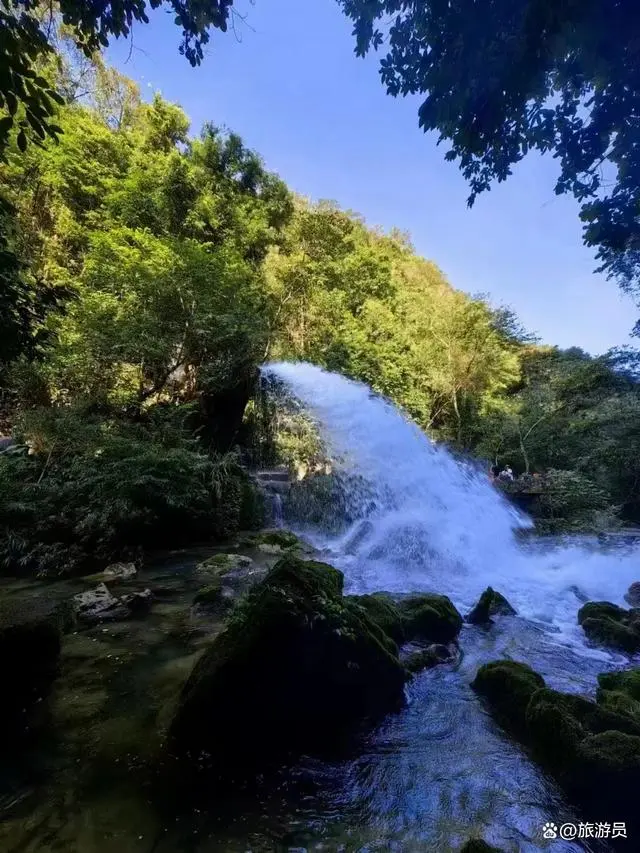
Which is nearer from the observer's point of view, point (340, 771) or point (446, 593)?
point (340, 771)

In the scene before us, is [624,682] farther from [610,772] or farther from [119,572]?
[119,572]

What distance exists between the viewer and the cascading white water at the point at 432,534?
329 inches

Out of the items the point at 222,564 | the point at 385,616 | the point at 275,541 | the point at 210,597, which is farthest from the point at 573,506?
the point at 210,597

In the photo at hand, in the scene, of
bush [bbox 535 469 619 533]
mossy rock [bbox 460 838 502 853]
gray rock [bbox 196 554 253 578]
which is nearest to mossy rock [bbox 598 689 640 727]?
mossy rock [bbox 460 838 502 853]

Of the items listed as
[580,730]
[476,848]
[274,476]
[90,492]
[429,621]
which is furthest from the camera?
[274,476]

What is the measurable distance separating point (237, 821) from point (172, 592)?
4.43 meters

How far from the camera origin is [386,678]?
382cm

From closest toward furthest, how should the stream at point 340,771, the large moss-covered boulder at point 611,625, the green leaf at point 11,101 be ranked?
the green leaf at point 11,101 → the stream at point 340,771 → the large moss-covered boulder at point 611,625

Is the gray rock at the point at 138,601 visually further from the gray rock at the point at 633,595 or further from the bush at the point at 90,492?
the gray rock at the point at 633,595

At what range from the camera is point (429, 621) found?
5.55 metres

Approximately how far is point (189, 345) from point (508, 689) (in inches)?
453

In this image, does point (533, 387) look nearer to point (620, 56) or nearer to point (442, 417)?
point (442, 417)

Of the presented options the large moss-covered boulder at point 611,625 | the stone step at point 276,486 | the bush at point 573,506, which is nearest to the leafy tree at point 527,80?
the large moss-covered boulder at point 611,625

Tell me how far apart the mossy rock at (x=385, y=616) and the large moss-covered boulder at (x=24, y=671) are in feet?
10.2
